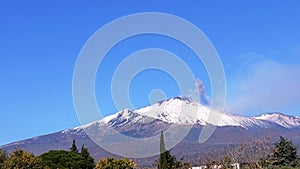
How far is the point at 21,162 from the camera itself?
129 ft

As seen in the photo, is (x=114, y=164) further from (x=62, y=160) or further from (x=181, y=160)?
(x=181, y=160)

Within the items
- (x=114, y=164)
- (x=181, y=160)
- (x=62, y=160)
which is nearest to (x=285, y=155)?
(x=181, y=160)

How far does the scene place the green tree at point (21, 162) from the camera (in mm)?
38719

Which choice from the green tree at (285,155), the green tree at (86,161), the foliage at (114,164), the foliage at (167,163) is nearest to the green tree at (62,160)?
the green tree at (86,161)

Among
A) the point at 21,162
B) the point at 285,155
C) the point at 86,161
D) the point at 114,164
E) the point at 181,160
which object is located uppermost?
the point at 86,161

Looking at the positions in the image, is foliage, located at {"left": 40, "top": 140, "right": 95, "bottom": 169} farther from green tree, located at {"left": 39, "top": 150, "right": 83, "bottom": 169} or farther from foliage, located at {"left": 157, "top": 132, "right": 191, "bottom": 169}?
foliage, located at {"left": 157, "top": 132, "right": 191, "bottom": 169}

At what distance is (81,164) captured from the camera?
49.7 metres

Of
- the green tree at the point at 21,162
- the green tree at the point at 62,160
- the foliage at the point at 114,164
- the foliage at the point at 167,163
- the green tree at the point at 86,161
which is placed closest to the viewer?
the green tree at the point at 21,162

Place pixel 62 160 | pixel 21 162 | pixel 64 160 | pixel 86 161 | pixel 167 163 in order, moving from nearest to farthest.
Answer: pixel 21 162 < pixel 167 163 < pixel 62 160 < pixel 64 160 < pixel 86 161

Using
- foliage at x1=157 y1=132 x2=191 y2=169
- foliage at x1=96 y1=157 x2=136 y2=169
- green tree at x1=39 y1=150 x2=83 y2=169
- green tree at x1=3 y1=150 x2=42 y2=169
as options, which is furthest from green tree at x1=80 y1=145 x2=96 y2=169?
green tree at x1=3 y1=150 x2=42 y2=169

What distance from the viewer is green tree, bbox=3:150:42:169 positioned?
38719mm

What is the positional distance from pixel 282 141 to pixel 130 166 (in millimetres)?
14793

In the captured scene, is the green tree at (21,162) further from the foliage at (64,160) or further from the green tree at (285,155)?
the green tree at (285,155)

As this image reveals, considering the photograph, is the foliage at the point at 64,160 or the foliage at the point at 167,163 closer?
the foliage at the point at 167,163
